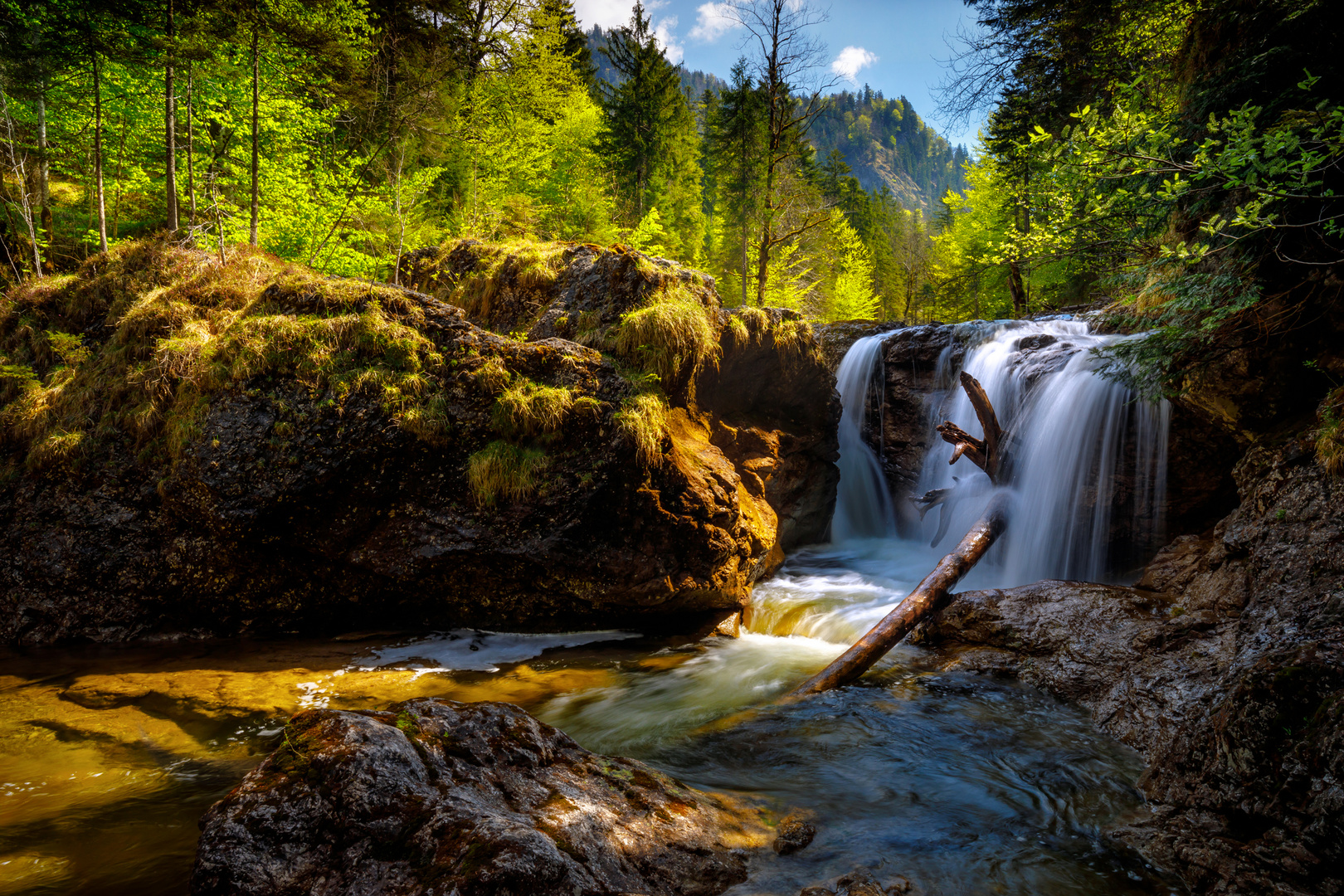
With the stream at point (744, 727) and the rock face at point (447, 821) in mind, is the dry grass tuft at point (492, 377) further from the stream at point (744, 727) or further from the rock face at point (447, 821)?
the rock face at point (447, 821)

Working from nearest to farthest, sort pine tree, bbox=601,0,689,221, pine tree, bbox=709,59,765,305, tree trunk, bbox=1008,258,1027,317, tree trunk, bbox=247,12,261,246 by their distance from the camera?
1. tree trunk, bbox=247,12,261,246
2. pine tree, bbox=709,59,765,305
3. tree trunk, bbox=1008,258,1027,317
4. pine tree, bbox=601,0,689,221

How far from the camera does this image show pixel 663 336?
21.6 feet

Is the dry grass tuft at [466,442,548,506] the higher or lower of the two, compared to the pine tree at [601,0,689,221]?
lower

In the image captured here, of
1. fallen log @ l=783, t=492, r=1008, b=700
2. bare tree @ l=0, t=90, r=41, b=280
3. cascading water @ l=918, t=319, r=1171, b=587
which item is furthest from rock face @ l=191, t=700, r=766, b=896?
bare tree @ l=0, t=90, r=41, b=280

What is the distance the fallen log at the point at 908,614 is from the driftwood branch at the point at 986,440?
1.01 m

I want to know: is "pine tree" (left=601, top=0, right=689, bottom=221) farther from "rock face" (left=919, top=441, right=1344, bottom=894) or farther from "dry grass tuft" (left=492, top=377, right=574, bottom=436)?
"rock face" (left=919, top=441, right=1344, bottom=894)

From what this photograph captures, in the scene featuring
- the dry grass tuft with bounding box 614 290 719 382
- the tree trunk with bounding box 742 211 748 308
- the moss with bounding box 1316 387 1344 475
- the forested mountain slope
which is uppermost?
the forested mountain slope

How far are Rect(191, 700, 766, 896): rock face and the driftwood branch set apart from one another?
6.63 m

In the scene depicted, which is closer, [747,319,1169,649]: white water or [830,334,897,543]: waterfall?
[747,319,1169,649]: white water

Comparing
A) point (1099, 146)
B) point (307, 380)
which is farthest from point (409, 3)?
point (1099, 146)

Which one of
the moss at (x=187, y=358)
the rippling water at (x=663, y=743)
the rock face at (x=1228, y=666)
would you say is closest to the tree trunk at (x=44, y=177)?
the moss at (x=187, y=358)

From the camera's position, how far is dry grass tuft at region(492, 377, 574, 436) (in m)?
5.81

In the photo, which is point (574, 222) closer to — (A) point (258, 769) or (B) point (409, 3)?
(B) point (409, 3)

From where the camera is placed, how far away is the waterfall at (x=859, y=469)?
36.0 feet
